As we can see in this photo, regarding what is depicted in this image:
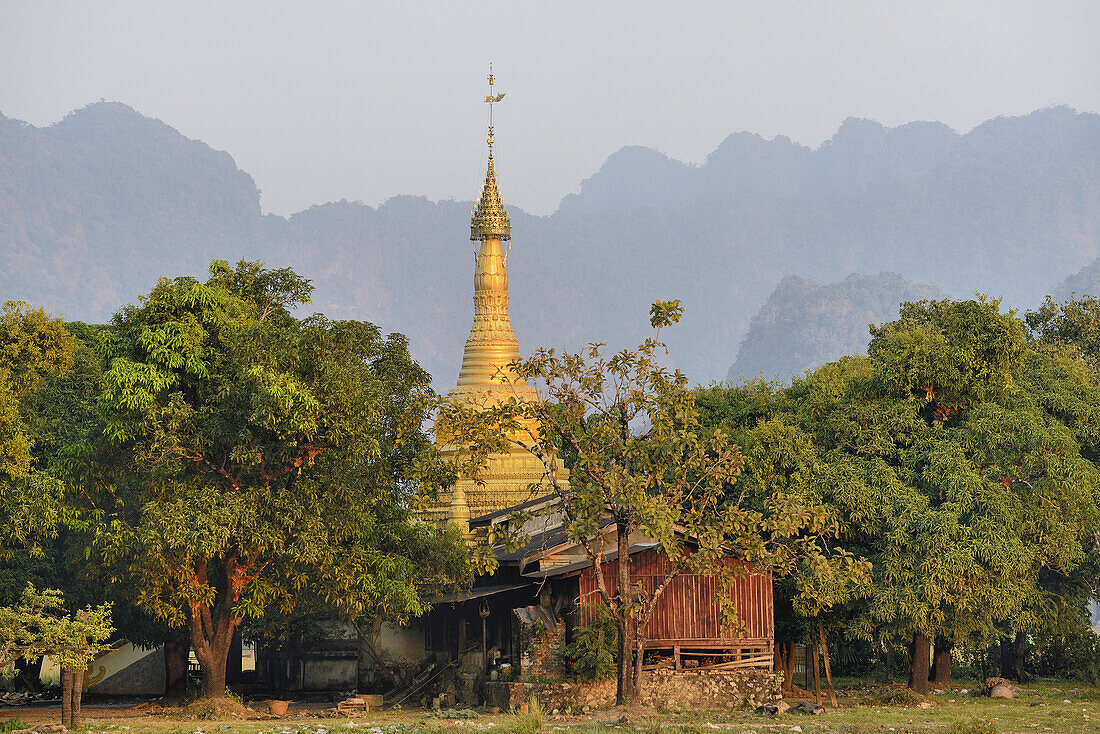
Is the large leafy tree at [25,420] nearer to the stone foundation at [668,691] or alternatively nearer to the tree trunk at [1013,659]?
the stone foundation at [668,691]

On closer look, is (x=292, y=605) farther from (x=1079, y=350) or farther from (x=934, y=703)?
(x=1079, y=350)

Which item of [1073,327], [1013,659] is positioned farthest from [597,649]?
[1073,327]

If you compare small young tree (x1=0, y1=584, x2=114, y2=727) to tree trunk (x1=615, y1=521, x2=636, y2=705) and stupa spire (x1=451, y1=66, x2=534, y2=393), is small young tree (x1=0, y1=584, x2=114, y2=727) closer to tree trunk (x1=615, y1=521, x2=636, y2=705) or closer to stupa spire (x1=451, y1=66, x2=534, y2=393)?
tree trunk (x1=615, y1=521, x2=636, y2=705)

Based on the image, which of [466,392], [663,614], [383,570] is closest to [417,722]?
[383,570]

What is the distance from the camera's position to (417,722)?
31734 mm

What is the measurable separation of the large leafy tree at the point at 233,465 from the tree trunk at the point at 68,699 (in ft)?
10.6

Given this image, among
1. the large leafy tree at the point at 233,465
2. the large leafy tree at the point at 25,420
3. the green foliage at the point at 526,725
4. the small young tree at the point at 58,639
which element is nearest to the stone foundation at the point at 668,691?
the large leafy tree at the point at 233,465

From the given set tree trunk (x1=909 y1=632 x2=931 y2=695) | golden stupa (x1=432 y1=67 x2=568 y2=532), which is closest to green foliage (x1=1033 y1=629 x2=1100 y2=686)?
tree trunk (x1=909 y1=632 x2=931 y2=695)

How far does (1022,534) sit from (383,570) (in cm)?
1674

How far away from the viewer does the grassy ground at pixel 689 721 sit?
29203 mm

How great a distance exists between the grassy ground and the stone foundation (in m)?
0.83

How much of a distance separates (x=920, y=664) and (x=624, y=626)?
36.4 ft

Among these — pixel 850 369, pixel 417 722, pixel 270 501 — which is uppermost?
pixel 850 369

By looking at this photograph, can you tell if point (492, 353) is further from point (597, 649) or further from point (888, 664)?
point (597, 649)
